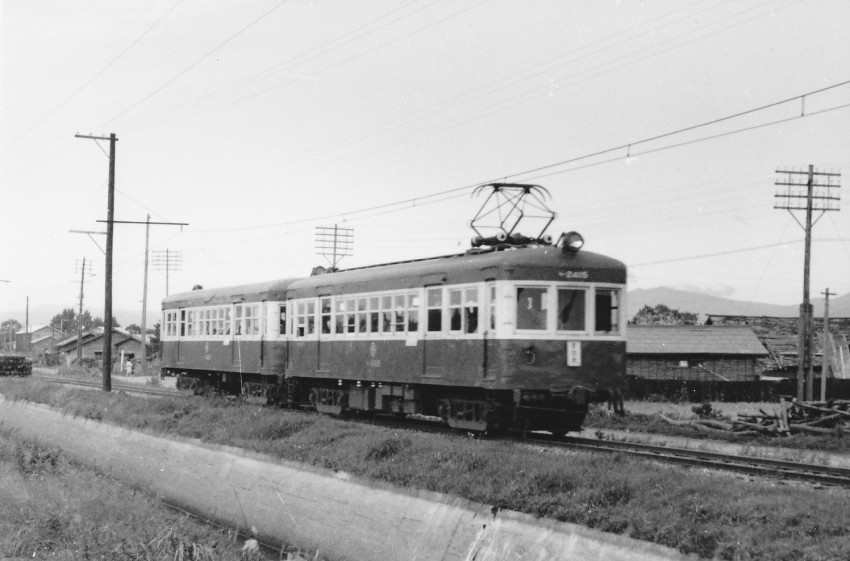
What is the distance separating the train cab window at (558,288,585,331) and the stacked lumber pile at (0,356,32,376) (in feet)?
137

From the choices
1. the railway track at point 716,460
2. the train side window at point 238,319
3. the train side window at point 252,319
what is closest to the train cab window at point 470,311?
the railway track at point 716,460

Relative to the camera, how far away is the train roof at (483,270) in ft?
52.8

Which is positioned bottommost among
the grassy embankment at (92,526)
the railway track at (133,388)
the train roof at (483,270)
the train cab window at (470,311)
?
the grassy embankment at (92,526)

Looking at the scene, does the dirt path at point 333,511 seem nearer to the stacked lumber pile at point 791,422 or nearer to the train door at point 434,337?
the train door at point 434,337

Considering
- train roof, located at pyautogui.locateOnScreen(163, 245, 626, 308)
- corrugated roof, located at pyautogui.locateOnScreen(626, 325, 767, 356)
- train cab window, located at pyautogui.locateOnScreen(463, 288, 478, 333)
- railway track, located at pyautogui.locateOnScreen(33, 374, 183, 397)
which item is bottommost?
railway track, located at pyautogui.locateOnScreen(33, 374, 183, 397)

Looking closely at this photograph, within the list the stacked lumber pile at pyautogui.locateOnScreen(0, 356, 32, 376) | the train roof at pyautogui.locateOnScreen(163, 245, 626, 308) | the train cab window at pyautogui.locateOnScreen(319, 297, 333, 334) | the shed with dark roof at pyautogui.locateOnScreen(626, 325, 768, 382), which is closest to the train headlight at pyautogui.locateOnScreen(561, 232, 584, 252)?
the train roof at pyautogui.locateOnScreen(163, 245, 626, 308)

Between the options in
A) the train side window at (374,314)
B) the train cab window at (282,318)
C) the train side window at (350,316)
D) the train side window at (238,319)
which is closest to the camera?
the train side window at (374,314)

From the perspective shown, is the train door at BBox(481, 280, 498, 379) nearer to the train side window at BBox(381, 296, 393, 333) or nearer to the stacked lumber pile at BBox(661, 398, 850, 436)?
the train side window at BBox(381, 296, 393, 333)

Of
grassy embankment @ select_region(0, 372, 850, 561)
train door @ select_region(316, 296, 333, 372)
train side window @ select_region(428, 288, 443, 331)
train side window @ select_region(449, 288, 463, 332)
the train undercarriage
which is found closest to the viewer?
grassy embankment @ select_region(0, 372, 850, 561)

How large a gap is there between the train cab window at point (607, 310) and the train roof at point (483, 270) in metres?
0.24

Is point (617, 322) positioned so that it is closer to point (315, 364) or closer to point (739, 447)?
point (739, 447)

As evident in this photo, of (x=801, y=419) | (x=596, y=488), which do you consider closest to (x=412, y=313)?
(x=596, y=488)

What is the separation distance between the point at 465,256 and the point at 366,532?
237 inches

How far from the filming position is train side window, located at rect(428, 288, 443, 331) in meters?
17.5
